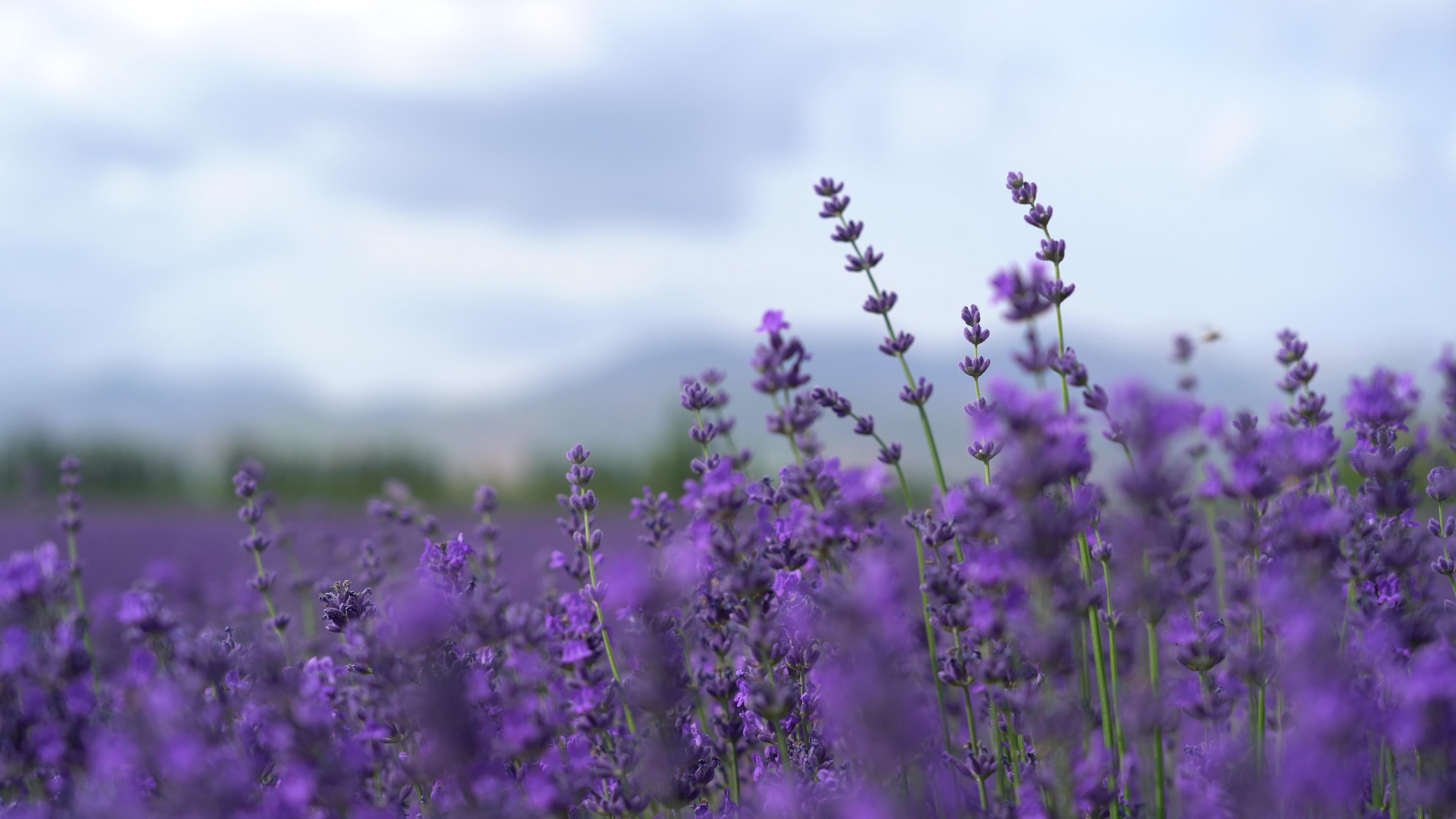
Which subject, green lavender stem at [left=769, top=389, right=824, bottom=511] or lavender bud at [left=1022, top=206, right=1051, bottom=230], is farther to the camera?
lavender bud at [left=1022, top=206, right=1051, bottom=230]

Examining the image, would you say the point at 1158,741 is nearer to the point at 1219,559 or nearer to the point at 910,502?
the point at 910,502

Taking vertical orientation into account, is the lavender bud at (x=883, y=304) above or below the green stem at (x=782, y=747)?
above

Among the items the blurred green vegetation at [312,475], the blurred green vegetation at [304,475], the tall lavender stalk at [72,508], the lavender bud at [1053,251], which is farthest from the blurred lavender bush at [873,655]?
the blurred green vegetation at [304,475]

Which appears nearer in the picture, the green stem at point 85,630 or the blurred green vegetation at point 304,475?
the green stem at point 85,630

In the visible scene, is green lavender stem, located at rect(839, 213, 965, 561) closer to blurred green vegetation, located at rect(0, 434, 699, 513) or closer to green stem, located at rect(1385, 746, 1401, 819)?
green stem, located at rect(1385, 746, 1401, 819)

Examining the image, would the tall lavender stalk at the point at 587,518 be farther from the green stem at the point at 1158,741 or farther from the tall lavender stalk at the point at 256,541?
the tall lavender stalk at the point at 256,541

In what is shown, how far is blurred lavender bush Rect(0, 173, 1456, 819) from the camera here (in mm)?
1576

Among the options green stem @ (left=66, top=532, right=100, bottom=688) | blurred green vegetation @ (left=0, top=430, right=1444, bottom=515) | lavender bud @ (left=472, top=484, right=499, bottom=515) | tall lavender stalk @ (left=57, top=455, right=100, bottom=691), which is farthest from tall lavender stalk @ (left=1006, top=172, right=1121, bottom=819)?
blurred green vegetation @ (left=0, top=430, right=1444, bottom=515)

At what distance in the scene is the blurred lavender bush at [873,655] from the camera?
1576mm

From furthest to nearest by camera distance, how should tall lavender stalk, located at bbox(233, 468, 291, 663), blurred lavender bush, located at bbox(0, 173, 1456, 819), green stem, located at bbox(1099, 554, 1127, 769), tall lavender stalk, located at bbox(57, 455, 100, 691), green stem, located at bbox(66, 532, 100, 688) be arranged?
tall lavender stalk, located at bbox(57, 455, 100, 691)
tall lavender stalk, located at bbox(233, 468, 291, 663)
green stem, located at bbox(66, 532, 100, 688)
green stem, located at bbox(1099, 554, 1127, 769)
blurred lavender bush, located at bbox(0, 173, 1456, 819)

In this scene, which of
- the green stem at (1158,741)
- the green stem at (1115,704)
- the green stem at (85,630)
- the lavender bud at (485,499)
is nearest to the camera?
the green stem at (1158,741)

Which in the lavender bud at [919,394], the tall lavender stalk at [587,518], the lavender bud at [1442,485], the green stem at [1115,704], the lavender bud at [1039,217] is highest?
the lavender bud at [1039,217]

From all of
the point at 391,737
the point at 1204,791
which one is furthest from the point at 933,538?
the point at 391,737

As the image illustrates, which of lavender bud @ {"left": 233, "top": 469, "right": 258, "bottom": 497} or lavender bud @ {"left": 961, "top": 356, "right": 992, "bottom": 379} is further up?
lavender bud @ {"left": 961, "top": 356, "right": 992, "bottom": 379}
